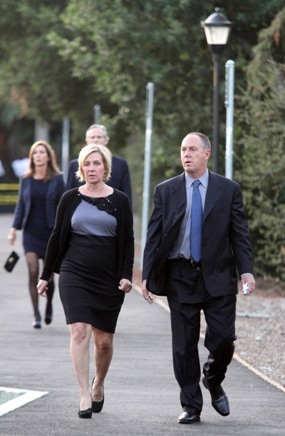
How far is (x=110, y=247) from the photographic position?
9141mm

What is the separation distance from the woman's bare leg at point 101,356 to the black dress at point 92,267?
7cm

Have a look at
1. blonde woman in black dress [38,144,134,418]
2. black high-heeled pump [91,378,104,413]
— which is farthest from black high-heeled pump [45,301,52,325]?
black high-heeled pump [91,378,104,413]

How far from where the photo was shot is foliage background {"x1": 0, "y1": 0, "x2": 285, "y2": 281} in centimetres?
1842

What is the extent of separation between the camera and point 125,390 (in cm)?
1010

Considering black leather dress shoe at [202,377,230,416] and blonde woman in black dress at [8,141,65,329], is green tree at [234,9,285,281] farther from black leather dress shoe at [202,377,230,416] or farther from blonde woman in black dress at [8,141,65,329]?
black leather dress shoe at [202,377,230,416]

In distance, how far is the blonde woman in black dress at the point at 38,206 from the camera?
1437 cm

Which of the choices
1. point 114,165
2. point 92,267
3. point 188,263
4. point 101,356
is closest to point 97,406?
A: point 101,356

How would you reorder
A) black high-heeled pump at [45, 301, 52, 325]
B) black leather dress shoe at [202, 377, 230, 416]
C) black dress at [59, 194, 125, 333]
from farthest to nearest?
1. black high-heeled pump at [45, 301, 52, 325]
2. black dress at [59, 194, 125, 333]
3. black leather dress shoe at [202, 377, 230, 416]

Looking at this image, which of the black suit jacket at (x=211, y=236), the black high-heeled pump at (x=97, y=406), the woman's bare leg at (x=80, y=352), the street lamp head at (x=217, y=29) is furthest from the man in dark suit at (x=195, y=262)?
the street lamp head at (x=217, y=29)

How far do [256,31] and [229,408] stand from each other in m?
14.5

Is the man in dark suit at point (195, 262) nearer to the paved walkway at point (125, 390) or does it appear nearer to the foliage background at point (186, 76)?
the paved walkway at point (125, 390)

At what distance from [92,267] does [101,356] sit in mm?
593

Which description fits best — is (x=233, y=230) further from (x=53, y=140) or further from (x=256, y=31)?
(x=53, y=140)

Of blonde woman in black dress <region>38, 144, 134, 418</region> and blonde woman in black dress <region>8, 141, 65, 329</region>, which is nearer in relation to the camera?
blonde woman in black dress <region>38, 144, 134, 418</region>
